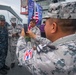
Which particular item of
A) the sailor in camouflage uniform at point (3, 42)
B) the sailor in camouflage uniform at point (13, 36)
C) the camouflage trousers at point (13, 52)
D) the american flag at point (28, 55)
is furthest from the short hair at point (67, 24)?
the camouflage trousers at point (13, 52)

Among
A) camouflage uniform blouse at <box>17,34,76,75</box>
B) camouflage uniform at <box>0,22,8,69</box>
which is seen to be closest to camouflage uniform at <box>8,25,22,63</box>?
camouflage uniform at <box>0,22,8,69</box>

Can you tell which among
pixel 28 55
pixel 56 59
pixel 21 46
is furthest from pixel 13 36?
pixel 56 59

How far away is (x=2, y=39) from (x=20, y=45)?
4397 millimetres

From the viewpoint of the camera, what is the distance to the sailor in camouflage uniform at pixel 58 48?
4.33ft

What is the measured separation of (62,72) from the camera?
132cm

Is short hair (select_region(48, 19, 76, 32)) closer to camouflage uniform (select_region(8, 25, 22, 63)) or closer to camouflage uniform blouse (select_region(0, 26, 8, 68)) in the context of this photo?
camouflage uniform blouse (select_region(0, 26, 8, 68))

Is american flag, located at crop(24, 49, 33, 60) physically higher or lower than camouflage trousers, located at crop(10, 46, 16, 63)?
higher

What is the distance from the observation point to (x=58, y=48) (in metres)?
1.35

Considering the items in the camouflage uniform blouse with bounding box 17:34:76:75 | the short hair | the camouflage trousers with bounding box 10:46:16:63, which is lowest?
the camouflage trousers with bounding box 10:46:16:63

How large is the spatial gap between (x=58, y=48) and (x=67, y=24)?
17 cm

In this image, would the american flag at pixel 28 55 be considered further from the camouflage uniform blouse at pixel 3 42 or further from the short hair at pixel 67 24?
the camouflage uniform blouse at pixel 3 42

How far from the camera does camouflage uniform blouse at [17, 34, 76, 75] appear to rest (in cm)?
132

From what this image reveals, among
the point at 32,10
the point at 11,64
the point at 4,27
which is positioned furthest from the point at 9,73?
the point at 32,10

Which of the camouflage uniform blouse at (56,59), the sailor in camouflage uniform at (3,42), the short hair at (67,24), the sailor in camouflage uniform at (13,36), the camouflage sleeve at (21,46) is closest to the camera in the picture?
the camouflage uniform blouse at (56,59)
